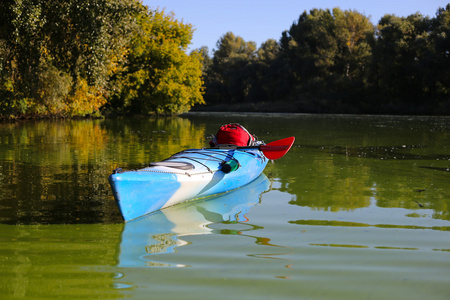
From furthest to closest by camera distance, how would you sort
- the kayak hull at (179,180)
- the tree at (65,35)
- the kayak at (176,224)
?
the tree at (65,35) → the kayak hull at (179,180) → the kayak at (176,224)

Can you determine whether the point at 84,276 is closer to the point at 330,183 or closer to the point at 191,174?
the point at 191,174

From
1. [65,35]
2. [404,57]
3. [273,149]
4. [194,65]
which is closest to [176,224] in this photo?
[273,149]

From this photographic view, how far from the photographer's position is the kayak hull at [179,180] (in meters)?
5.38

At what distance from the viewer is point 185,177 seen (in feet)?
20.6

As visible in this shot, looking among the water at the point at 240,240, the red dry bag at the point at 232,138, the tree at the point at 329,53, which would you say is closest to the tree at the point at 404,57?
the tree at the point at 329,53

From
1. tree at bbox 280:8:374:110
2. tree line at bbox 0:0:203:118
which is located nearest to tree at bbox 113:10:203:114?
tree line at bbox 0:0:203:118

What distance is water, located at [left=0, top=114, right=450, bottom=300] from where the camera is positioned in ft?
11.6

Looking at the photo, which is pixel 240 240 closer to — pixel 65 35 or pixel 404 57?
pixel 65 35

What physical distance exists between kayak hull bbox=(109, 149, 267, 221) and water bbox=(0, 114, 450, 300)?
16cm

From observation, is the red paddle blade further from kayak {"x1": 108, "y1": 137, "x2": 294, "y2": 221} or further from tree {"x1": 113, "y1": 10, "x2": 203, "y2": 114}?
tree {"x1": 113, "y1": 10, "x2": 203, "y2": 114}

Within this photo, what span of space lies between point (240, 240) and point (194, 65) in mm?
35138

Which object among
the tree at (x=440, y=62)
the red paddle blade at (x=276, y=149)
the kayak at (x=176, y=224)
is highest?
the tree at (x=440, y=62)

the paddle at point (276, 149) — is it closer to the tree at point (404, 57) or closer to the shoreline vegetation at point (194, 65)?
the shoreline vegetation at point (194, 65)

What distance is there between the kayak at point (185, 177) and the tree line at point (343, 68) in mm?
33514
